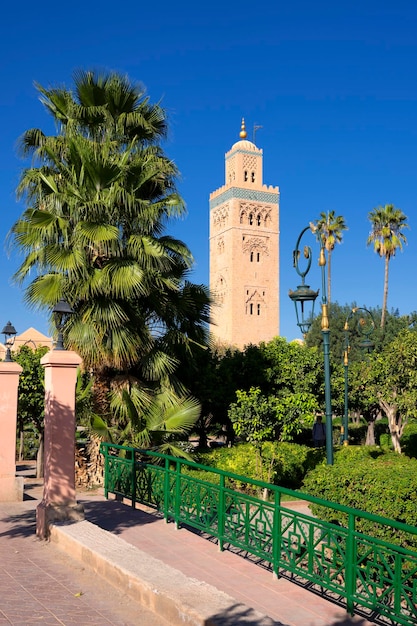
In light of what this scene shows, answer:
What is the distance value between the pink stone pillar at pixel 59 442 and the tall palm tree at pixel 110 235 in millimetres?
→ 4082

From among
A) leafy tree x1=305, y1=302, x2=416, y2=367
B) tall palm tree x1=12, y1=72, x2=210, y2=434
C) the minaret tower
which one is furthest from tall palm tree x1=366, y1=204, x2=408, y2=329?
tall palm tree x1=12, y1=72, x2=210, y2=434

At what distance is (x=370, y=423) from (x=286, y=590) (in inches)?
1032

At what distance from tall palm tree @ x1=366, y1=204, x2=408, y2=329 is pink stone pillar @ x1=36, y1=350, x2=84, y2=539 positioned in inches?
1497

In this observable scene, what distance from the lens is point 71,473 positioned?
814 cm

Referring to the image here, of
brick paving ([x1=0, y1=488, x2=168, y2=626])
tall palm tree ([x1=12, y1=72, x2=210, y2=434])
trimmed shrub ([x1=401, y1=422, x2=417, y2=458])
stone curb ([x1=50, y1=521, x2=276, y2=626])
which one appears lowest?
trimmed shrub ([x1=401, y1=422, x2=417, y2=458])

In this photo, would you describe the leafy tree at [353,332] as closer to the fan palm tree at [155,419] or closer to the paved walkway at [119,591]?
the fan palm tree at [155,419]

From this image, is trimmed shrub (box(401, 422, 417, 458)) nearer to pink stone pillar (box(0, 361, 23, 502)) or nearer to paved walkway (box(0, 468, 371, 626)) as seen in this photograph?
pink stone pillar (box(0, 361, 23, 502))

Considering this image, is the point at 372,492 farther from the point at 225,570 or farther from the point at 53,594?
the point at 53,594

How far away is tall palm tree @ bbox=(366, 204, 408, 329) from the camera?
43562 millimetres

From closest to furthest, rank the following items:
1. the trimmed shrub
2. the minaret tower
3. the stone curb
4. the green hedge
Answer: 1. the stone curb
2. the green hedge
3. the trimmed shrub
4. the minaret tower

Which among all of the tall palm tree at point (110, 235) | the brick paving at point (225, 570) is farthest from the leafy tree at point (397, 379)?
the brick paving at point (225, 570)

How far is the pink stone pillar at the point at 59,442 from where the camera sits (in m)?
8.02

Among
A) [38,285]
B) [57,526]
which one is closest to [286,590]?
[57,526]

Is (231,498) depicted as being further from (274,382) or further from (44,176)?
(274,382)
